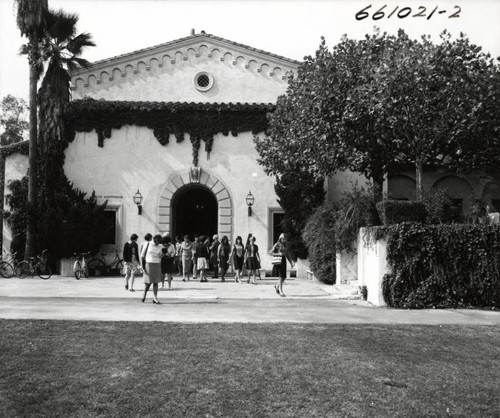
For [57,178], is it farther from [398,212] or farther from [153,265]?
[398,212]

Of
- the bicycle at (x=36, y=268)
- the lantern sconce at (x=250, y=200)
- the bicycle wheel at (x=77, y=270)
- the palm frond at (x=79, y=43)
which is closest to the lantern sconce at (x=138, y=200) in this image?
the bicycle wheel at (x=77, y=270)

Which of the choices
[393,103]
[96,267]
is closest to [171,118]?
[96,267]

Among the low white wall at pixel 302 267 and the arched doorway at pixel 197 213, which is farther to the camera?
the arched doorway at pixel 197 213

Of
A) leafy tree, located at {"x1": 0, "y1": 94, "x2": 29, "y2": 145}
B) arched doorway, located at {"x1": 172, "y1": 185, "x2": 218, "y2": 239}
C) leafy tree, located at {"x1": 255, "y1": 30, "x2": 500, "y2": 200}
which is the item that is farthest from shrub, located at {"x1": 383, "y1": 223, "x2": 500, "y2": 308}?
leafy tree, located at {"x1": 0, "y1": 94, "x2": 29, "y2": 145}

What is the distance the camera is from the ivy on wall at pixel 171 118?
76.3 ft

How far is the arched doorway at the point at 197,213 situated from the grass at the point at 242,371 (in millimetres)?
15396

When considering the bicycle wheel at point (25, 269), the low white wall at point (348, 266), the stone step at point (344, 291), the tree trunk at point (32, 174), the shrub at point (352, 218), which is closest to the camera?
the stone step at point (344, 291)

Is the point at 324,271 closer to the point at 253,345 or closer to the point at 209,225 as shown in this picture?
the point at 209,225

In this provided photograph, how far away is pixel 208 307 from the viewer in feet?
41.9

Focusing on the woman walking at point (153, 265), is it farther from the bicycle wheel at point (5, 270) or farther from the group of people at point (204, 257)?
the bicycle wheel at point (5, 270)

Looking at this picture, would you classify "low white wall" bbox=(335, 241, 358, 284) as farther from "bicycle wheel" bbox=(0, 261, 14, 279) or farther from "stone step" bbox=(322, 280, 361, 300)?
"bicycle wheel" bbox=(0, 261, 14, 279)

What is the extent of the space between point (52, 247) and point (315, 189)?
10300 millimetres

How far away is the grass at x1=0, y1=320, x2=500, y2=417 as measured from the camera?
231 inches

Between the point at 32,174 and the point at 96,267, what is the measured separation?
433 centimetres
